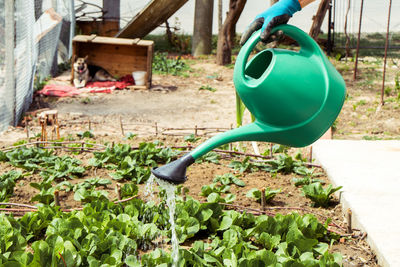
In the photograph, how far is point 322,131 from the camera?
183 centimetres

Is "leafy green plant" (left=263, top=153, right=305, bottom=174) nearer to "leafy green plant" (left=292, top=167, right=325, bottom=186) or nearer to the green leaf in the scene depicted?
"leafy green plant" (left=292, top=167, right=325, bottom=186)

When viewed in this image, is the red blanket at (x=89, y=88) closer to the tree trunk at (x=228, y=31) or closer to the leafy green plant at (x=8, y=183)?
the tree trunk at (x=228, y=31)

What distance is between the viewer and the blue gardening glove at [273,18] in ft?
5.67

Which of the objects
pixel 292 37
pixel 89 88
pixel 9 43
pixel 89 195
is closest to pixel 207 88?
pixel 89 88

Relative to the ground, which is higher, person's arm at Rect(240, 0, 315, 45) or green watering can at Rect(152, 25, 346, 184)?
person's arm at Rect(240, 0, 315, 45)

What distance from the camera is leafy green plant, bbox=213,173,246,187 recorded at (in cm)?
332

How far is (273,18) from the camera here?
172 cm

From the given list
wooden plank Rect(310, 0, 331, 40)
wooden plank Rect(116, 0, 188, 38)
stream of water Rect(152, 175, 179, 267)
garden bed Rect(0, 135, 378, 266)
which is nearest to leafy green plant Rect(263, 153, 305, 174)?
garden bed Rect(0, 135, 378, 266)

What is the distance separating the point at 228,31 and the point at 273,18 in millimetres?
10082

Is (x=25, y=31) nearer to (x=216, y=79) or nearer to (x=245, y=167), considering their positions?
(x=245, y=167)

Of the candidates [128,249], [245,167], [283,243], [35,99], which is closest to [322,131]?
[283,243]

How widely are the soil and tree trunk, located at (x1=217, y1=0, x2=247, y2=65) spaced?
329mm

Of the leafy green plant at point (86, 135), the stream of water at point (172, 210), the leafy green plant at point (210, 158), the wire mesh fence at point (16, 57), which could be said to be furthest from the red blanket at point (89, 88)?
the stream of water at point (172, 210)

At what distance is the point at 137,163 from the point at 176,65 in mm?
8488
